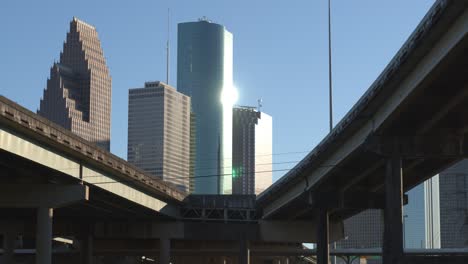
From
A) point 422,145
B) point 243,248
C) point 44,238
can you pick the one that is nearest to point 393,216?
point 422,145

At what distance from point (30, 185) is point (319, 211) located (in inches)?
1150

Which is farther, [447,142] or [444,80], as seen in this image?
[447,142]

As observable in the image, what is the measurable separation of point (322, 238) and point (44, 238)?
98.7 feet

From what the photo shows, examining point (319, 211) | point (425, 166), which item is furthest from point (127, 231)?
point (425, 166)

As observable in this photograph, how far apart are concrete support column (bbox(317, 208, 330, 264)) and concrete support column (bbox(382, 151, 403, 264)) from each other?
28.6m

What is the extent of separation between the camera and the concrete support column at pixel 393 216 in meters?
44.5

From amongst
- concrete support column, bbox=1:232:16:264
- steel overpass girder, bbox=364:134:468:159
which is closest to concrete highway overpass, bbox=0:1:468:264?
steel overpass girder, bbox=364:134:468:159

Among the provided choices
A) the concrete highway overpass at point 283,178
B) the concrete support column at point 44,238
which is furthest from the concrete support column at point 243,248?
the concrete support column at point 44,238

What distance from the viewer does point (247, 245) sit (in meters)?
94.8

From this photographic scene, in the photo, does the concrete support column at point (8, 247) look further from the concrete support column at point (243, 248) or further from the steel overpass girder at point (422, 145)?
the steel overpass girder at point (422, 145)

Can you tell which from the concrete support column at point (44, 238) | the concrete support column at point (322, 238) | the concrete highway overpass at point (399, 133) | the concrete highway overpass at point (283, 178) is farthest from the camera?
the concrete support column at point (322, 238)

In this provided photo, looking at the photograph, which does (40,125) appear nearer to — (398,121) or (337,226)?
(398,121)

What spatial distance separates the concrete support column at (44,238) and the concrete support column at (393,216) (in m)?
22.9

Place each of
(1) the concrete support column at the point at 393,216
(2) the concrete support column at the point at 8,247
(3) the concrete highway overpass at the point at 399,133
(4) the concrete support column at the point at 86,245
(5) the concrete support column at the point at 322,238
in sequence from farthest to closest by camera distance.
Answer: (4) the concrete support column at the point at 86,245 < (2) the concrete support column at the point at 8,247 < (5) the concrete support column at the point at 322,238 < (1) the concrete support column at the point at 393,216 < (3) the concrete highway overpass at the point at 399,133
